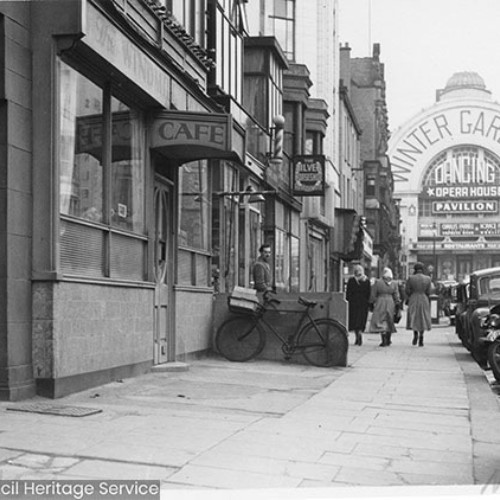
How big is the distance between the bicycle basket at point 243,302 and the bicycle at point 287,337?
0.03m

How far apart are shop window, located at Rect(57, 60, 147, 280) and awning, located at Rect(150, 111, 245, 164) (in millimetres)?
221

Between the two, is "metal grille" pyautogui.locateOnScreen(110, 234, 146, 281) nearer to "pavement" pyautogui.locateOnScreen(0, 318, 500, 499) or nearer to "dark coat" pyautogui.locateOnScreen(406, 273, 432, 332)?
"pavement" pyautogui.locateOnScreen(0, 318, 500, 499)

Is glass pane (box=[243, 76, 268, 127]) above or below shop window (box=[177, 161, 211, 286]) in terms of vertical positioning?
above

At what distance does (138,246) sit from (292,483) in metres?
5.34

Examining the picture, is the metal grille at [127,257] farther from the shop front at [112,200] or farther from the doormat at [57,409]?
the doormat at [57,409]

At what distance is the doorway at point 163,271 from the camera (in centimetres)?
1016

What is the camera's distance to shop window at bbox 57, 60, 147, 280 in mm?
7582

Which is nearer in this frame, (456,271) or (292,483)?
(292,483)

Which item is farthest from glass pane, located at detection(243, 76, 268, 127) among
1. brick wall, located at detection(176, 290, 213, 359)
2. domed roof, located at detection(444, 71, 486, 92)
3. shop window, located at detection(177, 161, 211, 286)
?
domed roof, located at detection(444, 71, 486, 92)

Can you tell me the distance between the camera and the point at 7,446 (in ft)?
16.6

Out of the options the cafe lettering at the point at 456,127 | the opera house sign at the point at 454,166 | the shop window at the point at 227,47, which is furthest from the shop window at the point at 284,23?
the cafe lettering at the point at 456,127

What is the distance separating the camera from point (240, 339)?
459 inches

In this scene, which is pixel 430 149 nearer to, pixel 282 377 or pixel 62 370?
pixel 62 370

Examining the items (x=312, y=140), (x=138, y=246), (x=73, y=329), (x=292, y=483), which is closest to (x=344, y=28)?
(x=292, y=483)
